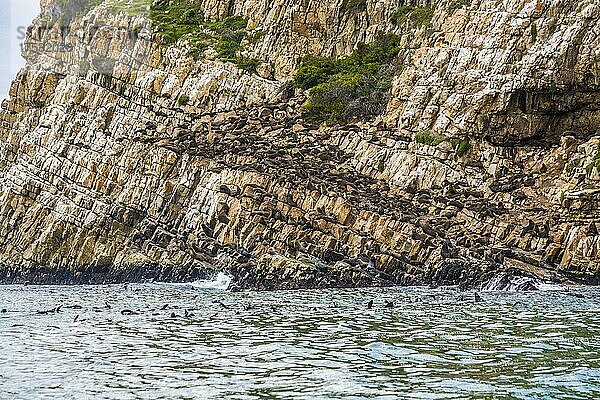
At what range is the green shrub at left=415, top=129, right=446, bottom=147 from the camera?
5662 centimetres

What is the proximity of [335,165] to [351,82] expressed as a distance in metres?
11.8

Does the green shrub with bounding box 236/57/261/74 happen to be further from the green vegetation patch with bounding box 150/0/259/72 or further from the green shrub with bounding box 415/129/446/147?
the green shrub with bounding box 415/129/446/147

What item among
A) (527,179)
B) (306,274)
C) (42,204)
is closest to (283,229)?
(306,274)

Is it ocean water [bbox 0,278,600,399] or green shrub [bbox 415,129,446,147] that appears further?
green shrub [bbox 415,129,446,147]

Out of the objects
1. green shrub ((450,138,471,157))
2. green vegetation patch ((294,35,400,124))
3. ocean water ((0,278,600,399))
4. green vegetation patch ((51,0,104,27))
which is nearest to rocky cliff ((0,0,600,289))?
green shrub ((450,138,471,157))

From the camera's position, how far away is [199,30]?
275 ft

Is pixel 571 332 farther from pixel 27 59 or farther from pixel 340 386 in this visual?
pixel 27 59

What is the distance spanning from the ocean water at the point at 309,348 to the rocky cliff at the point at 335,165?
9.11m

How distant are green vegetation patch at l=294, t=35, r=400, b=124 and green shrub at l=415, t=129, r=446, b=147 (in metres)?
8.18

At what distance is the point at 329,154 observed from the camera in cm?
6094

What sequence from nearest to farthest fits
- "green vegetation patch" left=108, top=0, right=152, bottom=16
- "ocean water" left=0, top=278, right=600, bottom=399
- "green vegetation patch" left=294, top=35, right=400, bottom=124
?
"ocean water" left=0, top=278, right=600, bottom=399 < "green vegetation patch" left=294, top=35, right=400, bottom=124 < "green vegetation patch" left=108, top=0, right=152, bottom=16

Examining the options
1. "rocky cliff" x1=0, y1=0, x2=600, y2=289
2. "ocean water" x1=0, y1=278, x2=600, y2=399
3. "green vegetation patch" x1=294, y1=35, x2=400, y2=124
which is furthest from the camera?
"green vegetation patch" x1=294, y1=35, x2=400, y2=124

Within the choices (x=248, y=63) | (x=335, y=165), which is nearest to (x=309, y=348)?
(x=335, y=165)

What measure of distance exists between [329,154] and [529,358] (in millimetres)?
40186
